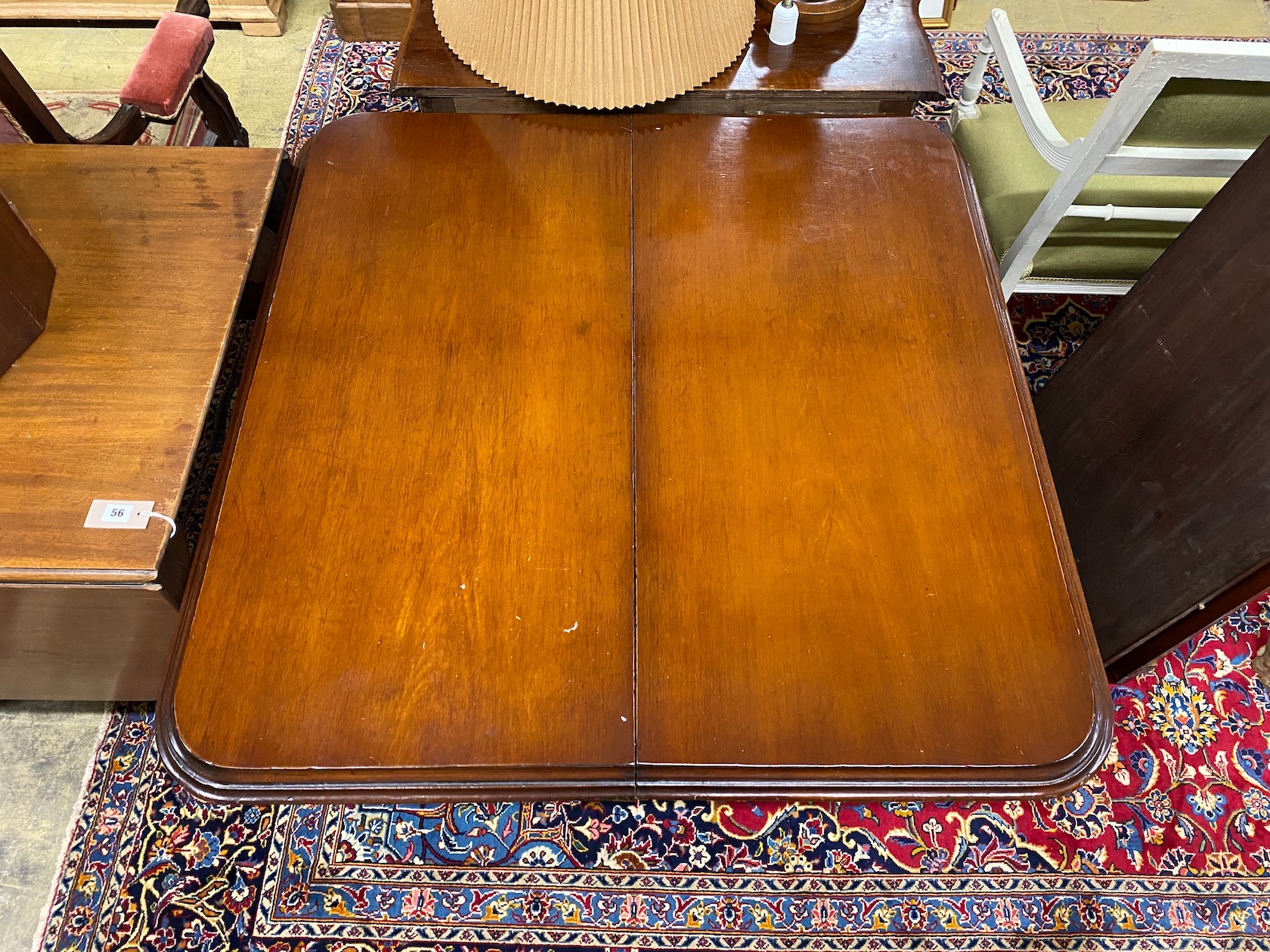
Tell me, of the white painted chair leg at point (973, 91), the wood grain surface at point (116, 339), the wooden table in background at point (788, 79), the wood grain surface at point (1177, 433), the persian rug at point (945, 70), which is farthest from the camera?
the persian rug at point (945, 70)

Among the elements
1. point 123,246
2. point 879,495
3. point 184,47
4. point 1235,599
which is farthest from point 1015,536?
point 184,47

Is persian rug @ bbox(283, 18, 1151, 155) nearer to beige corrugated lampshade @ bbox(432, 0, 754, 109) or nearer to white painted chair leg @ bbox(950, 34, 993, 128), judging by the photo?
white painted chair leg @ bbox(950, 34, 993, 128)

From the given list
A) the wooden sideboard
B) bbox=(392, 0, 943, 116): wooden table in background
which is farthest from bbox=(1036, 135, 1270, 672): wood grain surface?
the wooden sideboard

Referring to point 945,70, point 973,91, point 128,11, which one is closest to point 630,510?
point 973,91

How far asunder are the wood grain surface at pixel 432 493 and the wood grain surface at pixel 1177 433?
2.86 ft

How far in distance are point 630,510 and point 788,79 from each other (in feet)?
3.00

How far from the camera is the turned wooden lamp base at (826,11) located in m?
1.51

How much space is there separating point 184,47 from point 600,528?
1.28 meters

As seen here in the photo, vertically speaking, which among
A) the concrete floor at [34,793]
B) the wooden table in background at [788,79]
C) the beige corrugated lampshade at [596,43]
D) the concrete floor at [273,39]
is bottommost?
the concrete floor at [34,793]

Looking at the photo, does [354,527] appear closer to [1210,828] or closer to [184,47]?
[184,47]

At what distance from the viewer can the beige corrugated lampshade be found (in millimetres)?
828

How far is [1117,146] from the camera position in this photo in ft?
4.59

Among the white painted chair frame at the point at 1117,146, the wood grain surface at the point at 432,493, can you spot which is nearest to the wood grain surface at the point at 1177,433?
the white painted chair frame at the point at 1117,146

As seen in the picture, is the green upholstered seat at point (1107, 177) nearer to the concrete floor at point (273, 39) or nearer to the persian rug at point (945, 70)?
the persian rug at point (945, 70)
